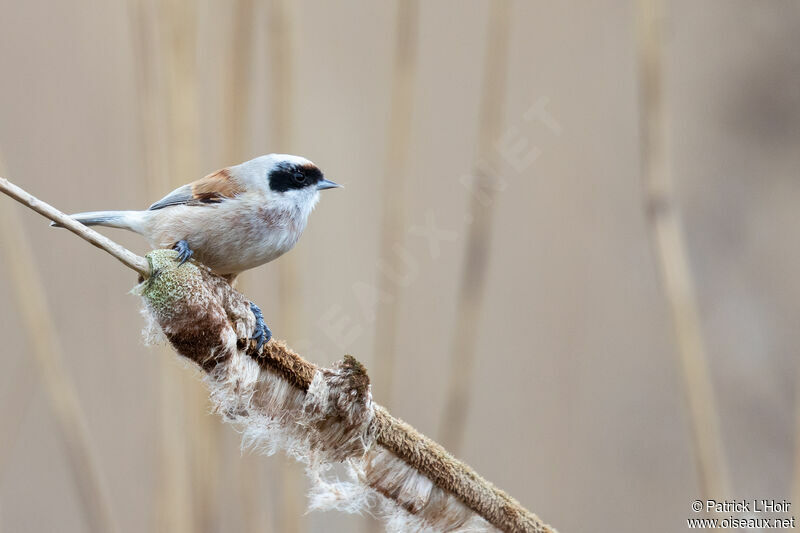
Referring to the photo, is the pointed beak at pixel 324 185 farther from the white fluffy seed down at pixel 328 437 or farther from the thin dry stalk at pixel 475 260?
the white fluffy seed down at pixel 328 437

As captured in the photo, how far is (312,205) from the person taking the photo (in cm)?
185

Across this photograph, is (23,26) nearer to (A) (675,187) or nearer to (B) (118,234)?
(B) (118,234)

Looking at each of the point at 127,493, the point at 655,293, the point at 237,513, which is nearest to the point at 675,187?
the point at 655,293

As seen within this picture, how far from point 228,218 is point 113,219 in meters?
0.24

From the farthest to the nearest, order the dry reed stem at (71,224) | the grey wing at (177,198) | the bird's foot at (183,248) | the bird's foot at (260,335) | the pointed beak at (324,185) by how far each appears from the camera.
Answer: the pointed beak at (324,185) < the grey wing at (177,198) < the bird's foot at (183,248) < the bird's foot at (260,335) < the dry reed stem at (71,224)

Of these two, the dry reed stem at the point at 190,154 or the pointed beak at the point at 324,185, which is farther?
the pointed beak at the point at 324,185

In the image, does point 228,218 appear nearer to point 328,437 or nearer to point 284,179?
point 284,179

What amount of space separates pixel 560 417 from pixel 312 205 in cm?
153

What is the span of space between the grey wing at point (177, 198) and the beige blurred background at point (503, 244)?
0.44 metres

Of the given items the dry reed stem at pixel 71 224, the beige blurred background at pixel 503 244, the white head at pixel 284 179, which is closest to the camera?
the dry reed stem at pixel 71 224

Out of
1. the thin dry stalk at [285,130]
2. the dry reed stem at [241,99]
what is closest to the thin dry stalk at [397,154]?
the thin dry stalk at [285,130]

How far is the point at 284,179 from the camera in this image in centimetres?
183

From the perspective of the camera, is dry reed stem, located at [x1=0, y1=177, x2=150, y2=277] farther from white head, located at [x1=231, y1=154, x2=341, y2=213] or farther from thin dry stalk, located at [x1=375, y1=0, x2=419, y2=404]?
thin dry stalk, located at [x1=375, y1=0, x2=419, y2=404]

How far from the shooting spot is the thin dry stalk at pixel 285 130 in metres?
1.80
